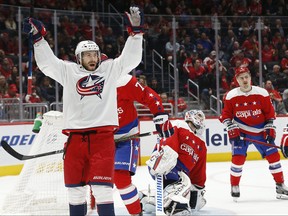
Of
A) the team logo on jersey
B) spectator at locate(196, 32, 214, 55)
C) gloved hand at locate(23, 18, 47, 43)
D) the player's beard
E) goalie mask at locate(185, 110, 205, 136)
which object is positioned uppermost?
spectator at locate(196, 32, 214, 55)

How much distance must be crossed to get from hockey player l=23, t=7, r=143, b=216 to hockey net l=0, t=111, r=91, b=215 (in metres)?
1.32

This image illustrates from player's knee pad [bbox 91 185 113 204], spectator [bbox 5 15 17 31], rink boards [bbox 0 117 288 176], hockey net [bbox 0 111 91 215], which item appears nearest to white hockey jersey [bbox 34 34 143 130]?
player's knee pad [bbox 91 185 113 204]

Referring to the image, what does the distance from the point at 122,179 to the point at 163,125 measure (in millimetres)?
479

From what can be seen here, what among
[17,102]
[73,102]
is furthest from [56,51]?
[73,102]

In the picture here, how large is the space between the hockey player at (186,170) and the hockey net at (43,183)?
0.74m

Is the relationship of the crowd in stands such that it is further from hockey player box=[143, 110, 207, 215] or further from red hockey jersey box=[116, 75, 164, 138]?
red hockey jersey box=[116, 75, 164, 138]

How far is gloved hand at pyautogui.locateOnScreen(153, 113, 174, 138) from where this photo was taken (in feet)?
12.7

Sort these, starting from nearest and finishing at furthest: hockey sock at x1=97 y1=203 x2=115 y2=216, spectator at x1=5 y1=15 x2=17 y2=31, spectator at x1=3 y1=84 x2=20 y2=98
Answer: hockey sock at x1=97 y1=203 x2=115 y2=216
spectator at x1=3 y1=84 x2=20 y2=98
spectator at x1=5 y1=15 x2=17 y2=31

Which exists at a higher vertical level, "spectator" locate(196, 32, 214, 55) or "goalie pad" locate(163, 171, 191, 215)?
"spectator" locate(196, 32, 214, 55)

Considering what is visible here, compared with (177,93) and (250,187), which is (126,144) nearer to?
(250,187)

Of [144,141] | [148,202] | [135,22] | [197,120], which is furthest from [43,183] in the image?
[144,141]

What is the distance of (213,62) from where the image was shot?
10.5 m

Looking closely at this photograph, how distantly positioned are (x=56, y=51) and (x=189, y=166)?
5296mm

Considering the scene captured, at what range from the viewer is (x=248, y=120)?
5289 millimetres
